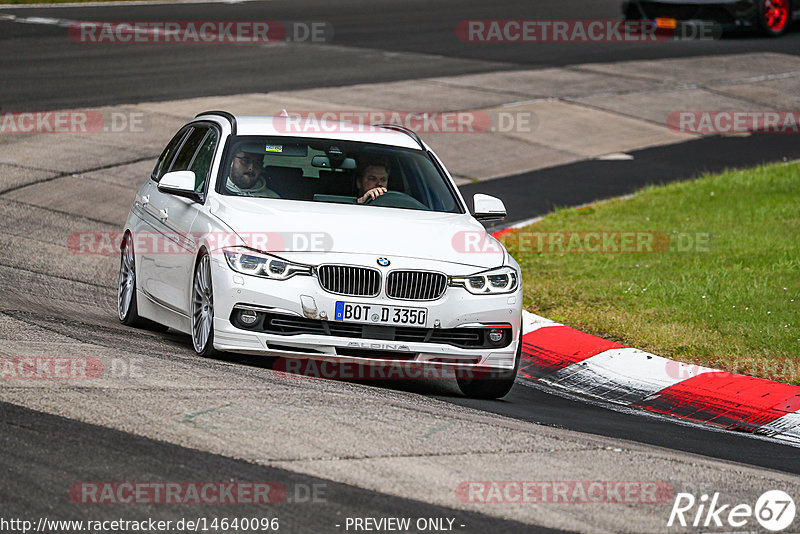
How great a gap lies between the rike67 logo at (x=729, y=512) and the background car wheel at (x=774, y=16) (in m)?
22.4

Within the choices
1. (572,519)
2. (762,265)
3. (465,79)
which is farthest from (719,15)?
(572,519)

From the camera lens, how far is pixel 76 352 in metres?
7.41

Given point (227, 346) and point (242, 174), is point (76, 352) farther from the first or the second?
point (242, 174)

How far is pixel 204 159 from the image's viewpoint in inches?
370

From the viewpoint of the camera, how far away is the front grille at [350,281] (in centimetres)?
779

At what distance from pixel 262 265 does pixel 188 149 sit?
238cm

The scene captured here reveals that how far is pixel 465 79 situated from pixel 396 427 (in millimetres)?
17217

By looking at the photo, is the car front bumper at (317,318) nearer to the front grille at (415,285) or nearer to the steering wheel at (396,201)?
the front grille at (415,285)
